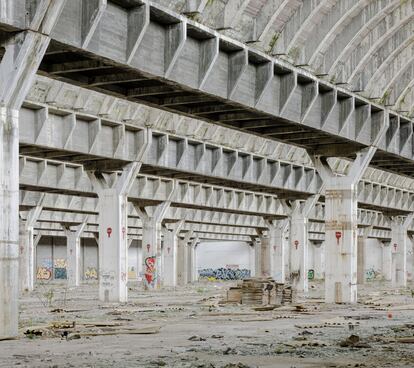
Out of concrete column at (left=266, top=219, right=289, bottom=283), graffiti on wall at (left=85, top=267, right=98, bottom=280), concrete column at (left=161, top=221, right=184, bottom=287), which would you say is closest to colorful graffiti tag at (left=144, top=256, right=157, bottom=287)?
concrete column at (left=266, top=219, right=289, bottom=283)

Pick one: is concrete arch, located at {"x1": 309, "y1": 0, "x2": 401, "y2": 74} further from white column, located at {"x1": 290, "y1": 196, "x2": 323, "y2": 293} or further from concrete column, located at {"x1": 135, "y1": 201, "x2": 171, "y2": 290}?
concrete column, located at {"x1": 135, "y1": 201, "x2": 171, "y2": 290}

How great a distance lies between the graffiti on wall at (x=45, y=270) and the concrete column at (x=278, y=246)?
108ft

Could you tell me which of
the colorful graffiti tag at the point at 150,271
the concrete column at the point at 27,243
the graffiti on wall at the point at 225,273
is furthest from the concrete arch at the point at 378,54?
the graffiti on wall at the point at 225,273

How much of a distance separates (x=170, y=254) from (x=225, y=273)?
47041 millimetres

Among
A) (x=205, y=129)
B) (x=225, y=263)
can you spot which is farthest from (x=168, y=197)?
(x=225, y=263)

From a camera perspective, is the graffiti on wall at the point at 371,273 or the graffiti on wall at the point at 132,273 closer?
the graffiti on wall at the point at 132,273

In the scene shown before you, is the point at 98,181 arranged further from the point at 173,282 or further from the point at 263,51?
the point at 173,282

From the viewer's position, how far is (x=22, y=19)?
59.6 ft

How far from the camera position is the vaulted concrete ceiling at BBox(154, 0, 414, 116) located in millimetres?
24812

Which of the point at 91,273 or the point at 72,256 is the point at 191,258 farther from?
the point at 72,256

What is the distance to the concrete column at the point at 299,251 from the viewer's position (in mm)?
53531

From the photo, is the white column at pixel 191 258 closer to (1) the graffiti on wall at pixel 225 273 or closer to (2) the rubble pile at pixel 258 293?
(1) the graffiti on wall at pixel 225 273

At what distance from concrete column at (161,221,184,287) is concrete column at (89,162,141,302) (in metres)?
30.4

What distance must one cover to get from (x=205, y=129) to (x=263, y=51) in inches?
571
